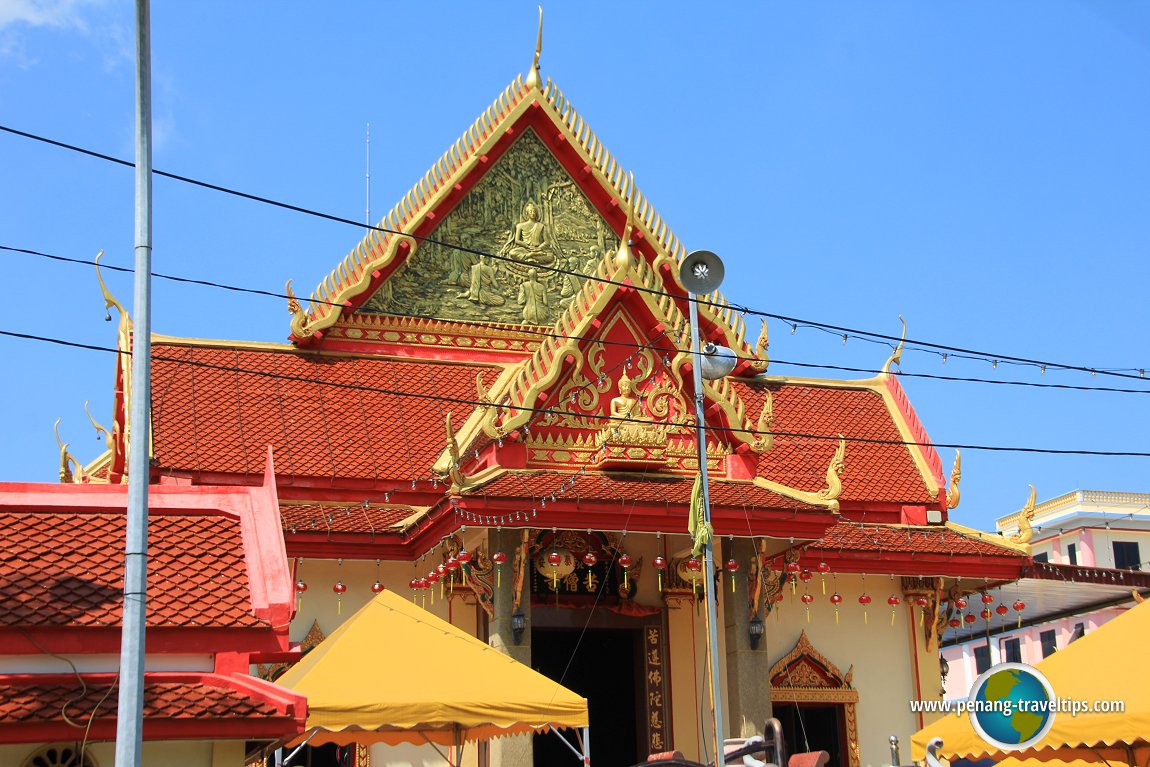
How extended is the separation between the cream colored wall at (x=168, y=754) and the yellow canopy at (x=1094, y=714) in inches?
209

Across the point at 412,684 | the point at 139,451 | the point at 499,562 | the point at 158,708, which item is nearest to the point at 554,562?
the point at 499,562

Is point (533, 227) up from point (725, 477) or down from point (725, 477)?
up

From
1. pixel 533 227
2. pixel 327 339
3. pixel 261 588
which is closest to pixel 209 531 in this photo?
pixel 261 588

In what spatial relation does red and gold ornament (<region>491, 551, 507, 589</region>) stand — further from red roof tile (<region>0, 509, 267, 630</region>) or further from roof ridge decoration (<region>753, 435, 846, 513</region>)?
red roof tile (<region>0, 509, 267, 630</region>)

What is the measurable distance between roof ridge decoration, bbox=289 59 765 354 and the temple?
4cm

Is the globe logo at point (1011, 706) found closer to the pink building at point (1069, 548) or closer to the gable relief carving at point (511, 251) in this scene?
the gable relief carving at point (511, 251)

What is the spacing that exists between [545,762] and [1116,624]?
8.23 m

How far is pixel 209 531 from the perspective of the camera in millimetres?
10844

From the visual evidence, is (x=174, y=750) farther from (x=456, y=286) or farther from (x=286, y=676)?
(x=456, y=286)

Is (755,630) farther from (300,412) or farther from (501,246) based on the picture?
(501,246)

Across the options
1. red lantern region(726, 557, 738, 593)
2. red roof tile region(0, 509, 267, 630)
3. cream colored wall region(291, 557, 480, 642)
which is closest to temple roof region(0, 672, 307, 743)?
red roof tile region(0, 509, 267, 630)

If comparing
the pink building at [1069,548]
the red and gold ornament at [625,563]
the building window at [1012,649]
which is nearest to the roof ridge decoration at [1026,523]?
the red and gold ornament at [625,563]

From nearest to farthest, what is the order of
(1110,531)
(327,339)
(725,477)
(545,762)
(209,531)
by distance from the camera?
(209,531)
(725,477)
(545,762)
(327,339)
(1110,531)

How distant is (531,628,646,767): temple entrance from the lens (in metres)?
17.2
